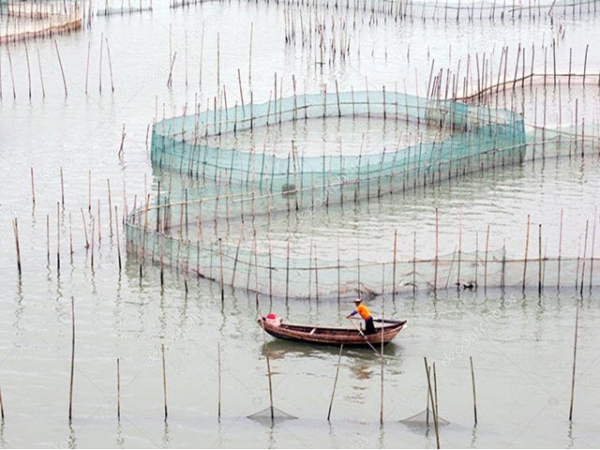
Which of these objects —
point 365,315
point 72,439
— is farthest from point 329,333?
point 72,439

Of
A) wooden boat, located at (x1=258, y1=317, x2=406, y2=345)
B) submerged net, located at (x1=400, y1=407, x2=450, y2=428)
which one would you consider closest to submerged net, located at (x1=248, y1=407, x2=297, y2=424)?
submerged net, located at (x1=400, y1=407, x2=450, y2=428)

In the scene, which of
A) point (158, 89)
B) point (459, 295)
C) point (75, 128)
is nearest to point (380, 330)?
point (459, 295)

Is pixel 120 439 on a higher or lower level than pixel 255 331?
lower

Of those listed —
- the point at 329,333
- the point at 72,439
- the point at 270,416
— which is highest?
the point at 329,333

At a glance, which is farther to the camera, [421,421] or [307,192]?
[307,192]

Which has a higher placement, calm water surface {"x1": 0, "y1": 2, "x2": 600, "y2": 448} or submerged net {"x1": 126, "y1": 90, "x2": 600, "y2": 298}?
submerged net {"x1": 126, "y1": 90, "x2": 600, "y2": 298}

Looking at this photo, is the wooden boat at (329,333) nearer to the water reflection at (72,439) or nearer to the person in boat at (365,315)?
the person in boat at (365,315)

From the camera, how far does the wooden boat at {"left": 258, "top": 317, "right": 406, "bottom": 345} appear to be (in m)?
17.4

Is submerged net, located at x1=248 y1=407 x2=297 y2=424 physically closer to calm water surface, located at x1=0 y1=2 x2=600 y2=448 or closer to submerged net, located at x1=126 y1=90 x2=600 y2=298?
calm water surface, located at x1=0 y1=2 x2=600 y2=448

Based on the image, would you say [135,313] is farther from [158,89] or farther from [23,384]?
[158,89]

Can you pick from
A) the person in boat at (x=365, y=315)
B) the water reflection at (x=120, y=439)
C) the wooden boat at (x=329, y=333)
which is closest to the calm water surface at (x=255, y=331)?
the water reflection at (x=120, y=439)

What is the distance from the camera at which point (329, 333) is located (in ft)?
57.6

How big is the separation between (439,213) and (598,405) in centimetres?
686

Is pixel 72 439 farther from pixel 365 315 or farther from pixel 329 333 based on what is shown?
pixel 365 315
